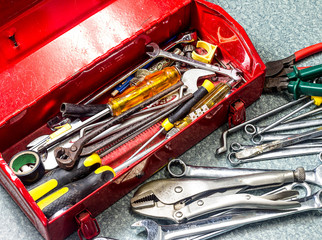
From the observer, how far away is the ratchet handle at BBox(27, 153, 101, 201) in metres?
1.32

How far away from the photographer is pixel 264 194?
1.41 metres

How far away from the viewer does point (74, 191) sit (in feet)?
4.33

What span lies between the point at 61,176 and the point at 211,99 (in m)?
0.42

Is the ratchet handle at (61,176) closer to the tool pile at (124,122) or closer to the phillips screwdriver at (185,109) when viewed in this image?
the tool pile at (124,122)

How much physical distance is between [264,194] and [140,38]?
0.49 meters

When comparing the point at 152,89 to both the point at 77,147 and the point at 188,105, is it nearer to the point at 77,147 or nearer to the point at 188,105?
the point at 188,105

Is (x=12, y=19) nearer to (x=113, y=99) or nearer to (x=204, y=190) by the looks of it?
(x=113, y=99)

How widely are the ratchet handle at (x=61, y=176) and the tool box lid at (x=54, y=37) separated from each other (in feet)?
0.53

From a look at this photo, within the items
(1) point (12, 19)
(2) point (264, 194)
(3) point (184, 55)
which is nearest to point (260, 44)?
(3) point (184, 55)

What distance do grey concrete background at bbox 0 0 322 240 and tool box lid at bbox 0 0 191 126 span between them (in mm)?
260

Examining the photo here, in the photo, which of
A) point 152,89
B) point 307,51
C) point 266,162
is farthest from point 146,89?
point 307,51

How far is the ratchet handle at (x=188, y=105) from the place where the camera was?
1.45 meters

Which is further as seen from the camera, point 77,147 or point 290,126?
point 290,126

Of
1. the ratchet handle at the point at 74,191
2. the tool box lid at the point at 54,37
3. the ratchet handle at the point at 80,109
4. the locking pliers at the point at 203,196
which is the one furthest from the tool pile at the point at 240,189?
the tool box lid at the point at 54,37
